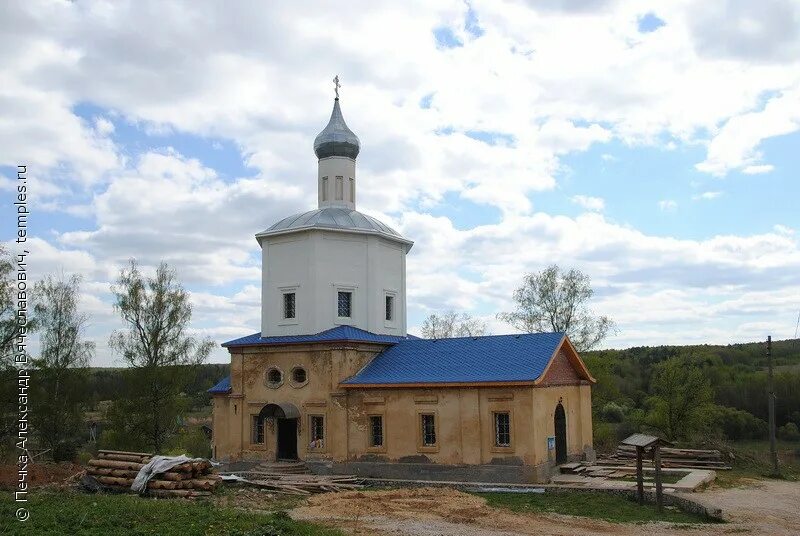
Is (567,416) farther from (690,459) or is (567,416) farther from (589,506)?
(589,506)

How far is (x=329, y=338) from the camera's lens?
25.9 m

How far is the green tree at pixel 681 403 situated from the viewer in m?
34.6

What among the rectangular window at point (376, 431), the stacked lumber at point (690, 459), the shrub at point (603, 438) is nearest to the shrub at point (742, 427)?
the shrub at point (603, 438)

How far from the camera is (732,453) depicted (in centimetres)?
2814

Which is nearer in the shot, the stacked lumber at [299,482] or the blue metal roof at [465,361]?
the stacked lumber at [299,482]

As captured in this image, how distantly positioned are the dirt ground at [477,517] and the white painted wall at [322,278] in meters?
8.18

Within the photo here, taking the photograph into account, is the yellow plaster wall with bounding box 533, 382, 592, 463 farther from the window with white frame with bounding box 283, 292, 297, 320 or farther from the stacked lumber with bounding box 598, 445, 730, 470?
the window with white frame with bounding box 283, 292, 297, 320

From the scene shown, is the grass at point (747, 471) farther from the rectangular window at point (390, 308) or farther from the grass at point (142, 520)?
the grass at point (142, 520)

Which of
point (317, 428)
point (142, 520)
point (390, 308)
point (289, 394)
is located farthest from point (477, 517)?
point (390, 308)

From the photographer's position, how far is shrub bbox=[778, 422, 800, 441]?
51875 mm

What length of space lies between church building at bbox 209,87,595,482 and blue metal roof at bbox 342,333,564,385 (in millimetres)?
66

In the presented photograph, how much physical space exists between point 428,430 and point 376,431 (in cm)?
192

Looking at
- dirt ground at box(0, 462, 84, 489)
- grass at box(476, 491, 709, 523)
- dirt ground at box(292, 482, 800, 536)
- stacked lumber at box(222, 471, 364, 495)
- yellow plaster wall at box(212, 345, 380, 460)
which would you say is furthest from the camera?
yellow plaster wall at box(212, 345, 380, 460)

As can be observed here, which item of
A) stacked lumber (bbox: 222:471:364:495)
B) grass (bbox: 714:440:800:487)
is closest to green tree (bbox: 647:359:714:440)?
grass (bbox: 714:440:800:487)
